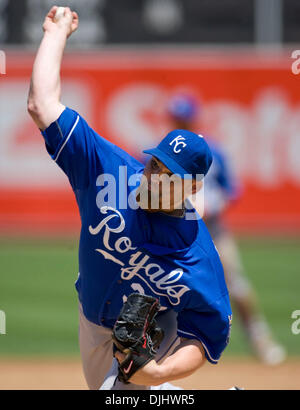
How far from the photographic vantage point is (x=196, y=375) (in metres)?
6.16

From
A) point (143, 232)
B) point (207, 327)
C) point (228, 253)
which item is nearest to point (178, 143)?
point (143, 232)

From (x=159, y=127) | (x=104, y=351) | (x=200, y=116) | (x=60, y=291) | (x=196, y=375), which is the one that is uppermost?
(x=200, y=116)

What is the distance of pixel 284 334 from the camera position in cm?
735

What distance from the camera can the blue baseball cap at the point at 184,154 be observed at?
3117 mm

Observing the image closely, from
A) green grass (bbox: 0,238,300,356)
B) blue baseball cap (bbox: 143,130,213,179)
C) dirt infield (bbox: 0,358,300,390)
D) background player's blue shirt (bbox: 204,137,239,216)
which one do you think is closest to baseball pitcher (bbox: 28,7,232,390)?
blue baseball cap (bbox: 143,130,213,179)

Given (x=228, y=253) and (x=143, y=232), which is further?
(x=228, y=253)

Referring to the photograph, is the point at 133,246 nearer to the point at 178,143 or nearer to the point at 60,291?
the point at 178,143

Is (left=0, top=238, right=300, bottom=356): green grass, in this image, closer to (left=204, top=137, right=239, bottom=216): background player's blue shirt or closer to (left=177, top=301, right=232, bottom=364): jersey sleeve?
(left=204, top=137, right=239, bottom=216): background player's blue shirt

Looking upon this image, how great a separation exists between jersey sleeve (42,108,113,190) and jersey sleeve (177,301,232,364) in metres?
0.77

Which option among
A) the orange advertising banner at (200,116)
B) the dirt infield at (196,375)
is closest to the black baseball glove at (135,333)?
the dirt infield at (196,375)

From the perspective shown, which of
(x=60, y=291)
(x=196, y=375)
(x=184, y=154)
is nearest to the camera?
(x=184, y=154)

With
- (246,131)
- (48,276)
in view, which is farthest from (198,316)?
(246,131)

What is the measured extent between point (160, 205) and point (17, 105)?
856cm

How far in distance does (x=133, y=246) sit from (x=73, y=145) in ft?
1.73
